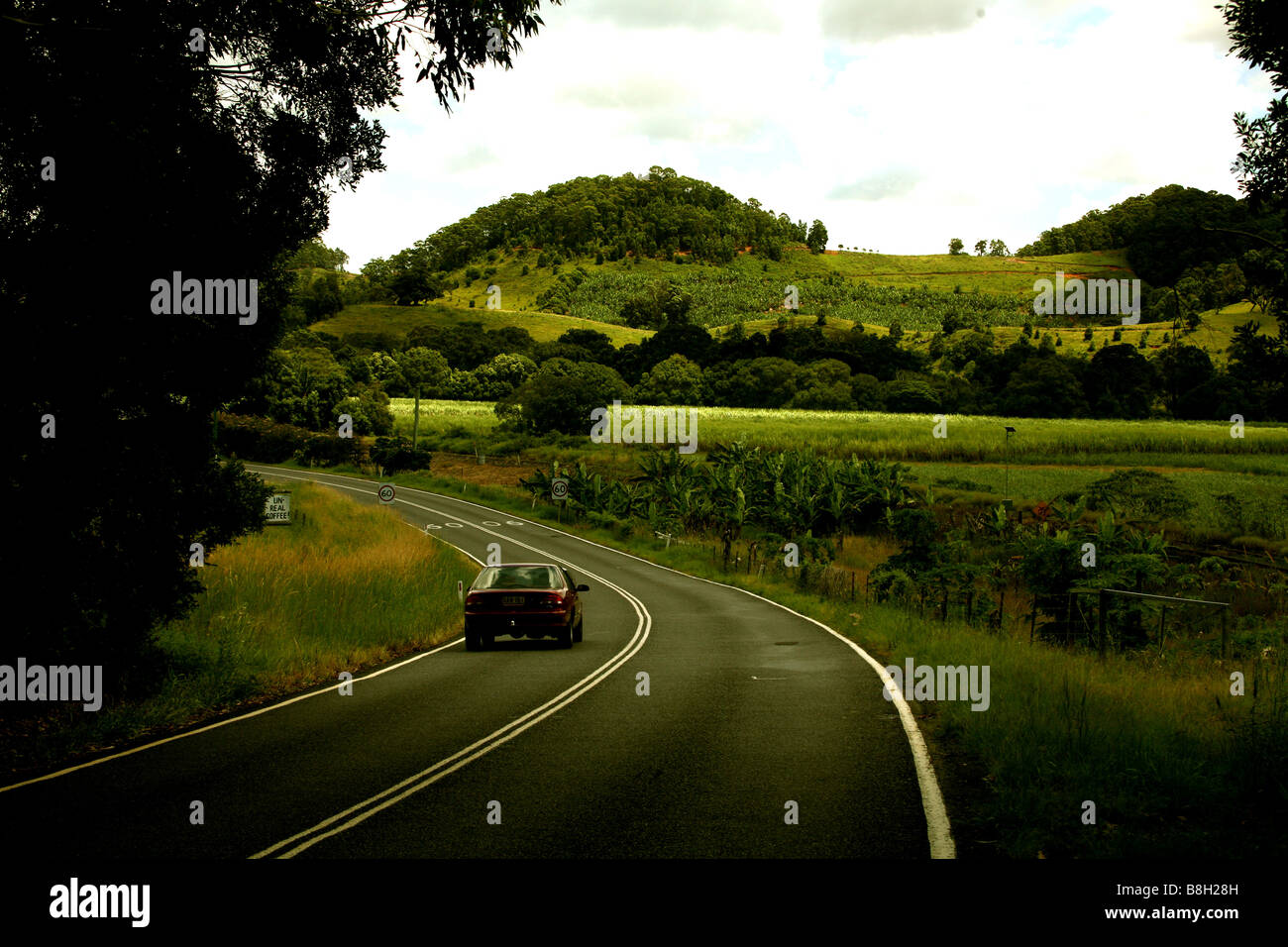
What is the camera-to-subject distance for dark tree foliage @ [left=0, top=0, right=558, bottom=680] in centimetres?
788

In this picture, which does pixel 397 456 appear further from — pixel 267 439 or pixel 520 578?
pixel 520 578

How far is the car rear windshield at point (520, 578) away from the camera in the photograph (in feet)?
59.2

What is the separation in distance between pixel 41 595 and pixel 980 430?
216ft

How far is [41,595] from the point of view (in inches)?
377

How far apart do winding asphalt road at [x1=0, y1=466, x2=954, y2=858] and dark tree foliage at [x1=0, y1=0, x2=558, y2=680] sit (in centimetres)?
233

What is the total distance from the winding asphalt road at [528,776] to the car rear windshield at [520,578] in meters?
3.13

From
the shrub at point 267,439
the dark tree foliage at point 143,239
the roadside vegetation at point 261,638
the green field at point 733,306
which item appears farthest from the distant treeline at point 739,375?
the dark tree foliage at point 143,239

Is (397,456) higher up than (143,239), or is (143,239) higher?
(143,239)

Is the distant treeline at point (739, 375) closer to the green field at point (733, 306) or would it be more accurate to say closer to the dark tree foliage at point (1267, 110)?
the green field at point (733, 306)

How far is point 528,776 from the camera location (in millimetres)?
7875

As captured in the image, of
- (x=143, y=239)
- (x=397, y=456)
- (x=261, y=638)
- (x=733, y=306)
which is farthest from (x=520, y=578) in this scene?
(x=733, y=306)

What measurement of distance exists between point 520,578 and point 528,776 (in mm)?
10516
